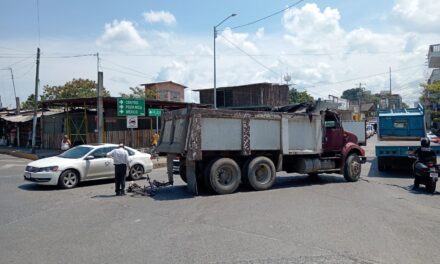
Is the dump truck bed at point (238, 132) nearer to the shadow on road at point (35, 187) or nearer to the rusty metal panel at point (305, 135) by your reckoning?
the rusty metal panel at point (305, 135)

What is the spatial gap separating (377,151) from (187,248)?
1249 centimetres

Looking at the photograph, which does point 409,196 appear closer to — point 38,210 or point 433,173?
point 433,173

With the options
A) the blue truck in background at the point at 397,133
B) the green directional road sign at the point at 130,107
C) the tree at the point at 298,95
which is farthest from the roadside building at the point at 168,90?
the blue truck in background at the point at 397,133

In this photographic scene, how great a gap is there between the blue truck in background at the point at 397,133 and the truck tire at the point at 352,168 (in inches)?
93.8

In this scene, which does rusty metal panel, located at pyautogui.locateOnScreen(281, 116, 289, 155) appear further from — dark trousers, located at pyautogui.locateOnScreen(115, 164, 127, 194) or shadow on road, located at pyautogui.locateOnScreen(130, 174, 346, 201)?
dark trousers, located at pyautogui.locateOnScreen(115, 164, 127, 194)

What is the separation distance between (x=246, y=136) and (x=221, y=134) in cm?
83

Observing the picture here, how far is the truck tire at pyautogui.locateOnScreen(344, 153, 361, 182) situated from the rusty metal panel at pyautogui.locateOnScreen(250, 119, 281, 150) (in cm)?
298

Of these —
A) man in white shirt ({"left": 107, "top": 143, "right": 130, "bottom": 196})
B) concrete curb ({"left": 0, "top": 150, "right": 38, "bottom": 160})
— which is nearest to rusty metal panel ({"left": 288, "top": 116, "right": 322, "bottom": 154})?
man in white shirt ({"left": 107, "top": 143, "right": 130, "bottom": 196})

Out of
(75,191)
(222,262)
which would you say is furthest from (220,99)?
(222,262)

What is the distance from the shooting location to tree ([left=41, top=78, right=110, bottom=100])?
176ft

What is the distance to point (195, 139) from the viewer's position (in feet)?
37.8

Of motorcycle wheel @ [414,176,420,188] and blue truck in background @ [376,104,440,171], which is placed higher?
blue truck in background @ [376,104,440,171]

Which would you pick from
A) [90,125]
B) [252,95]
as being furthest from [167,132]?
[252,95]

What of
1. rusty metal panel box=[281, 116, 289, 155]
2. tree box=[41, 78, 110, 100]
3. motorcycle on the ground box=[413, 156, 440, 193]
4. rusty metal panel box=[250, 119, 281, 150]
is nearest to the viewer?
motorcycle on the ground box=[413, 156, 440, 193]
